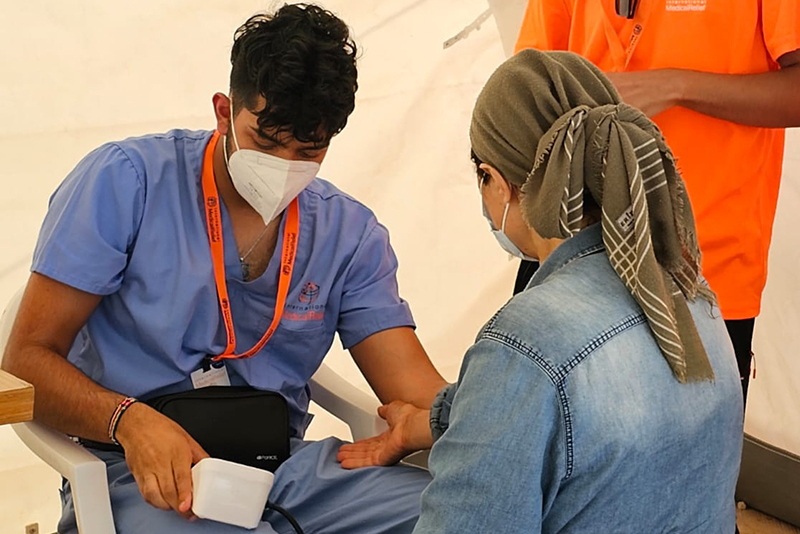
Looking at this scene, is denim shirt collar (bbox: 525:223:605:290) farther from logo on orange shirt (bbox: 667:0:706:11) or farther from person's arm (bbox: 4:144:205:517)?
logo on orange shirt (bbox: 667:0:706:11)

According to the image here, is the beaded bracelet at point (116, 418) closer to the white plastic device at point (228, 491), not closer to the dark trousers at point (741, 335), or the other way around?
the white plastic device at point (228, 491)

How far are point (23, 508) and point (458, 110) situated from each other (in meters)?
1.57

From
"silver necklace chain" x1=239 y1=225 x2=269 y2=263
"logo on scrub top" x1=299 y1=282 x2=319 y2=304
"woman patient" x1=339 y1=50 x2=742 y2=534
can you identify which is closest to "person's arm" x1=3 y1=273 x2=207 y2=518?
"silver necklace chain" x1=239 y1=225 x2=269 y2=263

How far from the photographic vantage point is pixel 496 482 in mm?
1095

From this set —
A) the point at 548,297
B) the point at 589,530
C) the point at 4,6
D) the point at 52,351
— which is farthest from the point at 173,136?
the point at 589,530

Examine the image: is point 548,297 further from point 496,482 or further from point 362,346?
point 362,346

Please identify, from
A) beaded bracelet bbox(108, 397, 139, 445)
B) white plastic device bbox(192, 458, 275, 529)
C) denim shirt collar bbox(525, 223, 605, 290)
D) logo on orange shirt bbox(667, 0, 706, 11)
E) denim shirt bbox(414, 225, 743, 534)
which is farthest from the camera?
logo on orange shirt bbox(667, 0, 706, 11)

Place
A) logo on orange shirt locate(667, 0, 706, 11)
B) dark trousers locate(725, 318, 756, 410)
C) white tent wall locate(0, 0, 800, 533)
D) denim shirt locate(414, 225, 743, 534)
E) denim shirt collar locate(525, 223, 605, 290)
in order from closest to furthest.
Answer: denim shirt locate(414, 225, 743, 534) < denim shirt collar locate(525, 223, 605, 290) < logo on orange shirt locate(667, 0, 706, 11) < dark trousers locate(725, 318, 756, 410) < white tent wall locate(0, 0, 800, 533)

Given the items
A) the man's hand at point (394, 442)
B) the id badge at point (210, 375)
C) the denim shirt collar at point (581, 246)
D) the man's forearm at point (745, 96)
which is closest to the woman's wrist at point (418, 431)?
the man's hand at point (394, 442)

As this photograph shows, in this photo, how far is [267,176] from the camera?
1791 millimetres

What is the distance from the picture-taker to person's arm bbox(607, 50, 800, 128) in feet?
6.03

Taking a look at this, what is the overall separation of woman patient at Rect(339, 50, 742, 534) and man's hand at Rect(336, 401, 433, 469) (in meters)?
0.59

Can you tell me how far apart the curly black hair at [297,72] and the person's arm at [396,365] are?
0.45 m

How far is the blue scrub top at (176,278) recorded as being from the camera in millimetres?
1741
